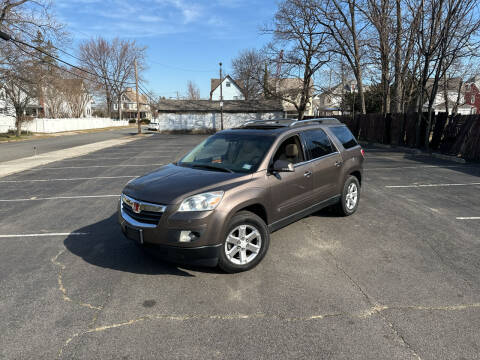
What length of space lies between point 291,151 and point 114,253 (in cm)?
291

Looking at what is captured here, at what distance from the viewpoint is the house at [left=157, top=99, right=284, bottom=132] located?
43719mm

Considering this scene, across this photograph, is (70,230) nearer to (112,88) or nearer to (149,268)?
(149,268)

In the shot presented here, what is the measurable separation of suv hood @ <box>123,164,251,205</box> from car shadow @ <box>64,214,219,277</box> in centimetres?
79

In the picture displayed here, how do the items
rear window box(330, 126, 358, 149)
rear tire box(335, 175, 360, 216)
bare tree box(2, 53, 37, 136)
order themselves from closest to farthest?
1. rear tire box(335, 175, 360, 216)
2. rear window box(330, 126, 358, 149)
3. bare tree box(2, 53, 37, 136)

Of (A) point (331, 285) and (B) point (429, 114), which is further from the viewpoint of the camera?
(B) point (429, 114)

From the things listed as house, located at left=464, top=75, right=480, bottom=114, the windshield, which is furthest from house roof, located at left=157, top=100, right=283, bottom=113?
the windshield

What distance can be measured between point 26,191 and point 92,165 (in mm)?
5114

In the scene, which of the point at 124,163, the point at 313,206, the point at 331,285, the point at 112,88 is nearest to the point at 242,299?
the point at 331,285

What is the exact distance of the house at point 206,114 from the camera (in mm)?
43719

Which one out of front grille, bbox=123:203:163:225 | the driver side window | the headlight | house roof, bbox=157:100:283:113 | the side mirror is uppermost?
house roof, bbox=157:100:283:113

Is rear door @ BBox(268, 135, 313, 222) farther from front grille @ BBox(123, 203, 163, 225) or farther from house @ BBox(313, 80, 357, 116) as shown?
house @ BBox(313, 80, 357, 116)

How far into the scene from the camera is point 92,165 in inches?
551

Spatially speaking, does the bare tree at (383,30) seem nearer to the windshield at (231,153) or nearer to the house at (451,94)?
the house at (451,94)

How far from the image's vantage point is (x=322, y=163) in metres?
5.27
